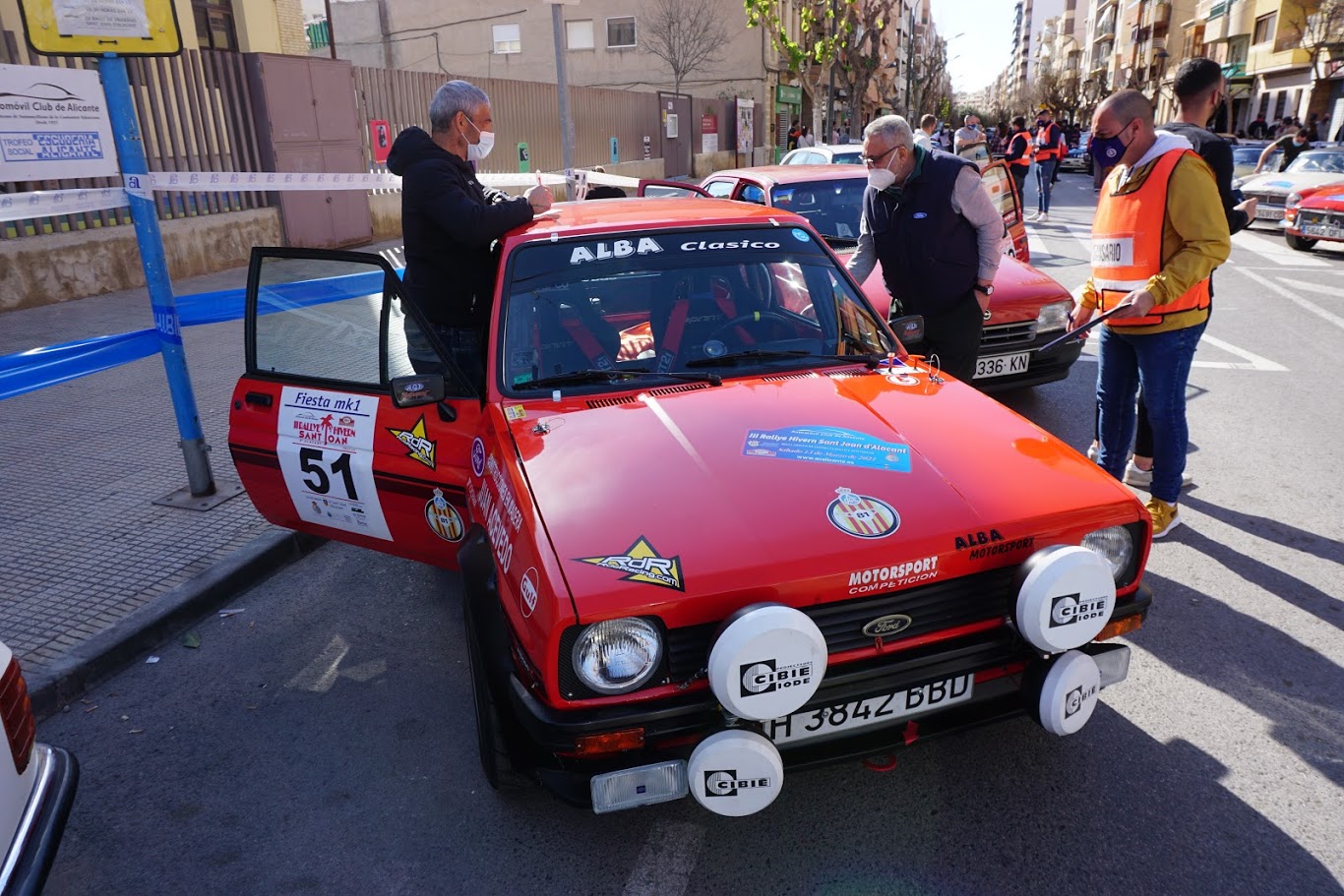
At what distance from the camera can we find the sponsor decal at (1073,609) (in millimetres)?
2391

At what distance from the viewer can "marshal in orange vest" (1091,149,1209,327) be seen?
13.0ft

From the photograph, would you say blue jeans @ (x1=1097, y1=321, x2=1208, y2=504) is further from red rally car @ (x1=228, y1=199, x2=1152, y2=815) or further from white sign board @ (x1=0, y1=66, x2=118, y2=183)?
white sign board @ (x1=0, y1=66, x2=118, y2=183)

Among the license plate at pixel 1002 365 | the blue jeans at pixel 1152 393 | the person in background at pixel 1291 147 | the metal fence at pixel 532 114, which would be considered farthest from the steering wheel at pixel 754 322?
the person in background at pixel 1291 147

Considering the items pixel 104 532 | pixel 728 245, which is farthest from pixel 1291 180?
pixel 104 532

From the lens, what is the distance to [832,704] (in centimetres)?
240

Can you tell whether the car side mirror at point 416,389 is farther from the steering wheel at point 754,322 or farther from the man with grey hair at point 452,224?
the steering wheel at point 754,322

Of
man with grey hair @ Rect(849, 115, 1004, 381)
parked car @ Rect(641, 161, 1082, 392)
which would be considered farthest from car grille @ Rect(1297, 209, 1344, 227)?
man with grey hair @ Rect(849, 115, 1004, 381)

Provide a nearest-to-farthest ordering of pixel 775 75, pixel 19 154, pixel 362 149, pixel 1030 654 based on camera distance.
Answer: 1. pixel 1030 654
2. pixel 19 154
3. pixel 362 149
4. pixel 775 75

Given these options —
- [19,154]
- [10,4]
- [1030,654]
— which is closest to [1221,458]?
[1030,654]

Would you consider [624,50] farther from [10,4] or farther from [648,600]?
[648,600]

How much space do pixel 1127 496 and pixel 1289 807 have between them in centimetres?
107

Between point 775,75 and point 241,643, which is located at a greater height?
point 775,75

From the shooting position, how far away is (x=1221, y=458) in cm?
560

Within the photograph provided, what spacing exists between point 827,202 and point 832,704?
5.89m
